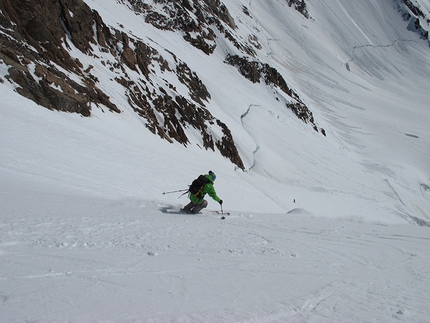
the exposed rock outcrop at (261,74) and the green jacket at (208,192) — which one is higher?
the exposed rock outcrop at (261,74)

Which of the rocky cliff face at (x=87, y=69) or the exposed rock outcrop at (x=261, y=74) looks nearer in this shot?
the rocky cliff face at (x=87, y=69)

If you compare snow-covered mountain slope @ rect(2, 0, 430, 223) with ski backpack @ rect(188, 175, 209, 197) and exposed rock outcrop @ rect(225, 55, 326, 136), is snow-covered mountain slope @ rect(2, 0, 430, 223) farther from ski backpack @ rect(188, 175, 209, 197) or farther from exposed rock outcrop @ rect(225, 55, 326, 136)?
ski backpack @ rect(188, 175, 209, 197)

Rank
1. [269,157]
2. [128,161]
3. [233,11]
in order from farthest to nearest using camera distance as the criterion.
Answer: [233,11] → [269,157] → [128,161]

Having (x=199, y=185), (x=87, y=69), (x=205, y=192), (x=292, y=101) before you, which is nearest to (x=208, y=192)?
(x=205, y=192)

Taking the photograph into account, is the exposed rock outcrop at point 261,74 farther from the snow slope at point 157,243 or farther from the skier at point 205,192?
the skier at point 205,192

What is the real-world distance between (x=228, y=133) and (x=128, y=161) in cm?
1832

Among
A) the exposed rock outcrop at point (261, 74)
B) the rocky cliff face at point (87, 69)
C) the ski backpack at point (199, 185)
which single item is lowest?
the rocky cliff face at point (87, 69)

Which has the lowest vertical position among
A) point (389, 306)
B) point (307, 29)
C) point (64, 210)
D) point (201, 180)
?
point (64, 210)

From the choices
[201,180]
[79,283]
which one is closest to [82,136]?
[201,180]

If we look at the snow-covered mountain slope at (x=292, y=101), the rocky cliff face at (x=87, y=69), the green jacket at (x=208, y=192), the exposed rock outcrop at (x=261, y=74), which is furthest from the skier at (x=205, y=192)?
the exposed rock outcrop at (x=261, y=74)

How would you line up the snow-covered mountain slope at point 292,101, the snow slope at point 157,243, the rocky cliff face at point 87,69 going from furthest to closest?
the snow-covered mountain slope at point 292,101 < the rocky cliff face at point 87,69 < the snow slope at point 157,243

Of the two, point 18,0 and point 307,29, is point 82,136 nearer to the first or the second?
point 18,0

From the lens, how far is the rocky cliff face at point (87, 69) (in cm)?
1662

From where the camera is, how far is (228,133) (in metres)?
31.6
